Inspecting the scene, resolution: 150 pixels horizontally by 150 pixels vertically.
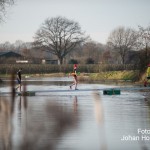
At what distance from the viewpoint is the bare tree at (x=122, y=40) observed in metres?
133

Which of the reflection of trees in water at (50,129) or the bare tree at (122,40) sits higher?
the bare tree at (122,40)

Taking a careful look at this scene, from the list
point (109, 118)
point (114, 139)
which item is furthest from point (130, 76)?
point (114, 139)

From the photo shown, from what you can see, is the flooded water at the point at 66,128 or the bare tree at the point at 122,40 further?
the bare tree at the point at 122,40

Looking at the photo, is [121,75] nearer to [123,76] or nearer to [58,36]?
[123,76]

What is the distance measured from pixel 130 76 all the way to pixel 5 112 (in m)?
56.3

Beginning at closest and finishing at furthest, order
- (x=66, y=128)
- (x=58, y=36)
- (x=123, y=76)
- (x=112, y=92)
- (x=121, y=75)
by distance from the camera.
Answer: (x=66, y=128), (x=112, y=92), (x=123, y=76), (x=121, y=75), (x=58, y=36)

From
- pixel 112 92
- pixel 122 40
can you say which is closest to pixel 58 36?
pixel 122 40

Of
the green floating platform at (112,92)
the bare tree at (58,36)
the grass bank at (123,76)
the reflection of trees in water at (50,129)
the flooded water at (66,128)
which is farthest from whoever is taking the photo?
the bare tree at (58,36)

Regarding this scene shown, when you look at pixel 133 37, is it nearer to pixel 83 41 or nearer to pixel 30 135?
pixel 83 41

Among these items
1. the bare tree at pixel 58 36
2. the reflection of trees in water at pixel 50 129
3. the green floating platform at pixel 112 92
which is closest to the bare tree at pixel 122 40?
the bare tree at pixel 58 36

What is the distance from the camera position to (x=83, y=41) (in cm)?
12494

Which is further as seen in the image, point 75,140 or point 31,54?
point 31,54

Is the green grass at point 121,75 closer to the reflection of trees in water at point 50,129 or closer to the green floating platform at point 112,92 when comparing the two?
the green floating platform at point 112,92

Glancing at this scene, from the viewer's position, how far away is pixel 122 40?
13462cm
